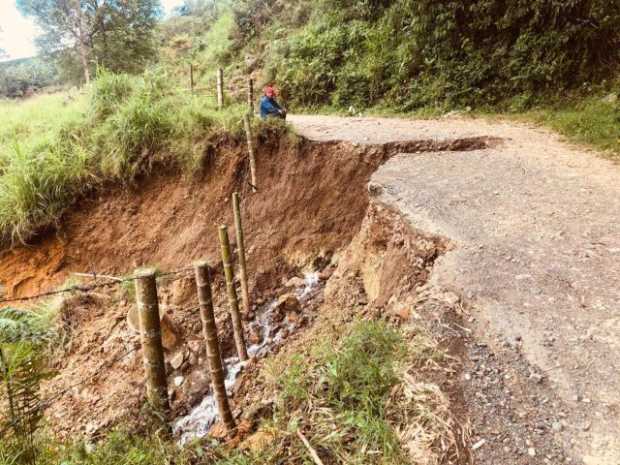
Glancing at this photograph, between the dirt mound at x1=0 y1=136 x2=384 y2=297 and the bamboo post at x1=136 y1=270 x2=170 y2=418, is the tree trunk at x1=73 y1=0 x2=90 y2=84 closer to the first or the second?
the dirt mound at x1=0 y1=136 x2=384 y2=297

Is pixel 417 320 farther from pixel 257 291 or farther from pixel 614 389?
pixel 257 291

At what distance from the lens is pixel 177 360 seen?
5816mm

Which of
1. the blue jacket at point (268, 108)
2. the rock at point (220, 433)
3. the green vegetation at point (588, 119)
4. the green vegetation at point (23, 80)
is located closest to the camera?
the rock at point (220, 433)

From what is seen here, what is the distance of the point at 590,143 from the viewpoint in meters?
6.01

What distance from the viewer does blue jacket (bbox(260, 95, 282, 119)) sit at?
289 inches

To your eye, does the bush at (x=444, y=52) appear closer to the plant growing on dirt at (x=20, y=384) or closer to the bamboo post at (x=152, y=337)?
the bamboo post at (x=152, y=337)

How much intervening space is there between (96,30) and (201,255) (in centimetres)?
1218

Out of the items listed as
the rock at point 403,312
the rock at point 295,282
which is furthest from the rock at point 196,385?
the rock at point 403,312

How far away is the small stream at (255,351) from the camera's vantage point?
192 inches

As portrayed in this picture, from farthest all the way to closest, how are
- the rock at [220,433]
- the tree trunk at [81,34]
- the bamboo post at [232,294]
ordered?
the tree trunk at [81,34]
the bamboo post at [232,294]
the rock at [220,433]

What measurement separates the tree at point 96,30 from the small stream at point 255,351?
41.5ft

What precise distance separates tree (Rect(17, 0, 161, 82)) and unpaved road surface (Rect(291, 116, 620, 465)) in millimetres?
13214

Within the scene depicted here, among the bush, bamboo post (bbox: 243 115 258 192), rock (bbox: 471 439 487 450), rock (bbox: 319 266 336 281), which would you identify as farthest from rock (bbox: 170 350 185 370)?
the bush

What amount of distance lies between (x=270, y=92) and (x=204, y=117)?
4.37ft
